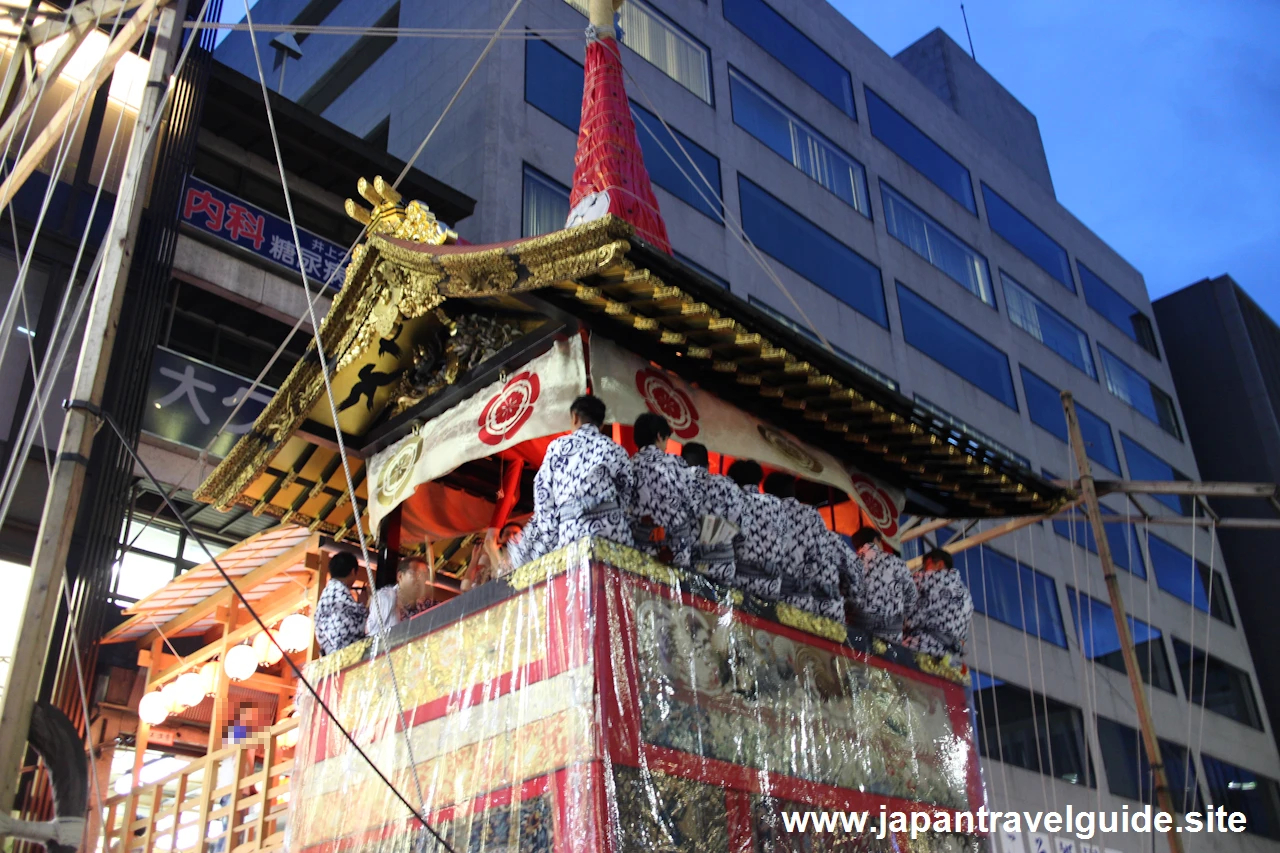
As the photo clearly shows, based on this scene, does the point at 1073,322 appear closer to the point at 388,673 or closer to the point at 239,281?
the point at 239,281

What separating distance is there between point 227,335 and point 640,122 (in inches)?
344

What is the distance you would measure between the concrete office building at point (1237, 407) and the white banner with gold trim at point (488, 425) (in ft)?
102

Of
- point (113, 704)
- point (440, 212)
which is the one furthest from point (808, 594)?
point (440, 212)

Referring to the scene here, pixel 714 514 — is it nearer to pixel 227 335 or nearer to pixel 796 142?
pixel 227 335

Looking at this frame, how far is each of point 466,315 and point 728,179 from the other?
49.8 ft

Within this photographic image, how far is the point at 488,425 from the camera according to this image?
6.61 meters

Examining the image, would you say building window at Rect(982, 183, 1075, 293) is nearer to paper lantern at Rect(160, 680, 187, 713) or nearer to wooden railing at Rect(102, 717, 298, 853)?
paper lantern at Rect(160, 680, 187, 713)

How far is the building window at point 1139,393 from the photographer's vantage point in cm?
3092

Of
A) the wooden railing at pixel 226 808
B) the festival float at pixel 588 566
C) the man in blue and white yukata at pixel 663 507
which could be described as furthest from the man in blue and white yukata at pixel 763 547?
the wooden railing at pixel 226 808

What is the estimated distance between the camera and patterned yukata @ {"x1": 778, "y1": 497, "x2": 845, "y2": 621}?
6.32 m

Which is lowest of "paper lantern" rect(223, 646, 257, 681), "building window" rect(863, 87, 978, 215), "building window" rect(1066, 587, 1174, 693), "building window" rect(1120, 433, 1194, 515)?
"paper lantern" rect(223, 646, 257, 681)

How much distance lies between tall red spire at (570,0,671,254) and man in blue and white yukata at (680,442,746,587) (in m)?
2.58

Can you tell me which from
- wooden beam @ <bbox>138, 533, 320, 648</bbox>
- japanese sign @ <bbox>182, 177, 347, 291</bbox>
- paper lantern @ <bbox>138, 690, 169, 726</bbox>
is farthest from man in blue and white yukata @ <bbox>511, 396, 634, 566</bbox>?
japanese sign @ <bbox>182, 177, 347, 291</bbox>

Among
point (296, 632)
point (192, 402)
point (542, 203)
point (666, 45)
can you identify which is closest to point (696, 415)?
point (296, 632)
